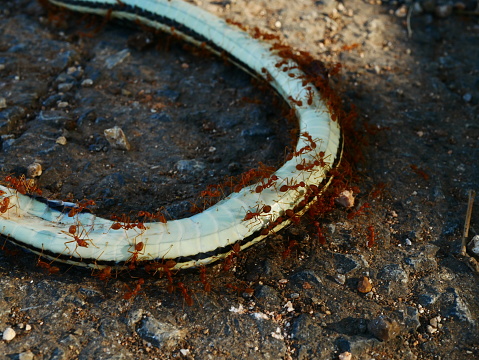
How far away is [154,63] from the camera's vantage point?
7.09m

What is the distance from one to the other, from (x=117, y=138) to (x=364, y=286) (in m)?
3.01

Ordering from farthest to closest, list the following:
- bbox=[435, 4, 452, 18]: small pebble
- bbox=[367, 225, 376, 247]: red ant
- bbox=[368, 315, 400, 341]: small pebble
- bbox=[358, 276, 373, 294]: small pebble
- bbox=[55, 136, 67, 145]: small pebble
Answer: bbox=[435, 4, 452, 18]: small pebble
bbox=[55, 136, 67, 145]: small pebble
bbox=[367, 225, 376, 247]: red ant
bbox=[358, 276, 373, 294]: small pebble
bbox=[368, 315, 400, 341]: small pebble

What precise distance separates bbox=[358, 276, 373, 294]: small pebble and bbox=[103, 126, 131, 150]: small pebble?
2838 millimetres

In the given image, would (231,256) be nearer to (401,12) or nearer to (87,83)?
(87,83)

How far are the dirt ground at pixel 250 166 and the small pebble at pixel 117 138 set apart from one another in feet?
0.23

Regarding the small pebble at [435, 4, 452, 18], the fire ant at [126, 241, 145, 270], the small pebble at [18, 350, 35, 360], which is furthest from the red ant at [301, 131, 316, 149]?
the small pebble at [435, 4, 452, 18]

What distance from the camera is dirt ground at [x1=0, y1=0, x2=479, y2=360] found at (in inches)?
167

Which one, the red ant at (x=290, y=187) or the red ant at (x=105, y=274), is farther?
the red ant at (x=290, y=187)

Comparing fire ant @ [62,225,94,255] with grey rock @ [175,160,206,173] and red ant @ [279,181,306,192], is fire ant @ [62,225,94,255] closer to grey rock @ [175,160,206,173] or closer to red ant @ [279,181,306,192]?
grey rock @ [175,160,206,173]

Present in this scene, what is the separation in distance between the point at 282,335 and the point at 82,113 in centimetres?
352

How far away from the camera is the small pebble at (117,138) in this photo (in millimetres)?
5809

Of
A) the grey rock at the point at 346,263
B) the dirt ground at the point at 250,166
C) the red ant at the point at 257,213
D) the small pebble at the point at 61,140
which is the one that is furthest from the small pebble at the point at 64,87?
the grey rock at the point at 346,263

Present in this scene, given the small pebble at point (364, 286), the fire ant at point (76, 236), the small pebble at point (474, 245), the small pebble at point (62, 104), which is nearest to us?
the fire ant at point (76, 236)

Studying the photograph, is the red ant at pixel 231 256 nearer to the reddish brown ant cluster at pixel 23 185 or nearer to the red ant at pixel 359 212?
the red ant at pixel 359 212
